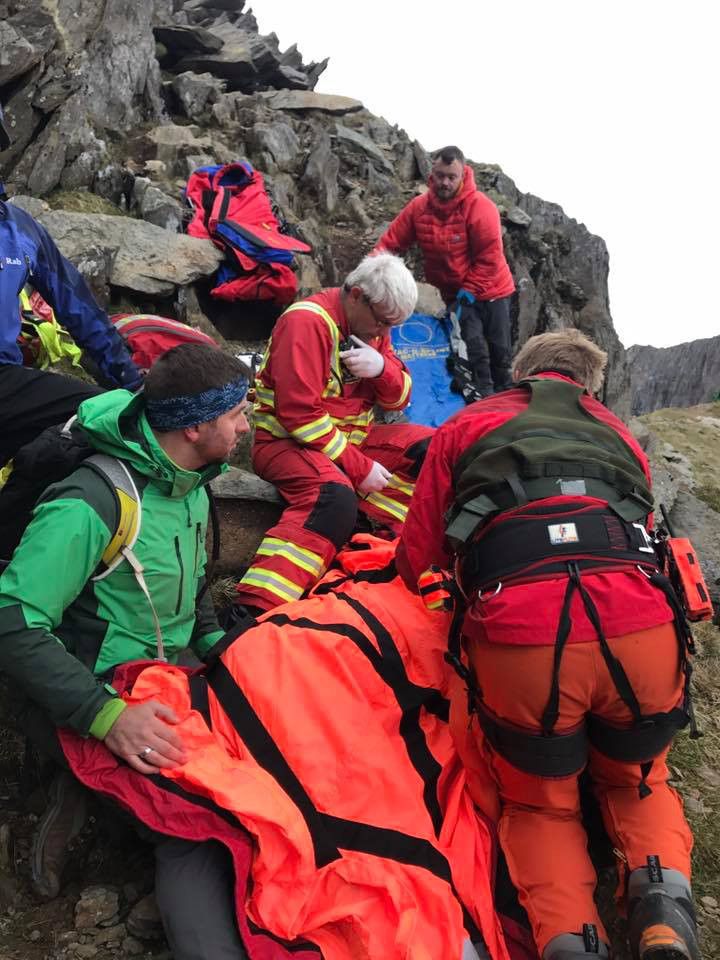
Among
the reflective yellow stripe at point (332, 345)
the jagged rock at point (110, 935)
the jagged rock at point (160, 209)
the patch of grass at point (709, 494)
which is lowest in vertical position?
the jagged rock at point (110, 935)

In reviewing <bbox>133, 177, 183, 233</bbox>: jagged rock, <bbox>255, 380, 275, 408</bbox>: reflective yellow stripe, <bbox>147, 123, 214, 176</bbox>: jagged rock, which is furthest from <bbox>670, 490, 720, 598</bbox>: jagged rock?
<bbox>147, 123, 214, 176</bbox>: jagged rock

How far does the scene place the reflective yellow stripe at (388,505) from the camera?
17.7ft

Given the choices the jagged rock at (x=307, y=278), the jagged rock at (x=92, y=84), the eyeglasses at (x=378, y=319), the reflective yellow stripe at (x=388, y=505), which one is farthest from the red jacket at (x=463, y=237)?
the jagged rock at (x=92, y=84)

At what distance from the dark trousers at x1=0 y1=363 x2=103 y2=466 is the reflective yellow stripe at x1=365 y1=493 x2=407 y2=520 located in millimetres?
2322

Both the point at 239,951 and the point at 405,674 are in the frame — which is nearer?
the point at 239,951

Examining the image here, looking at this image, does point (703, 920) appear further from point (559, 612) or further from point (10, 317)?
point (10, 317)

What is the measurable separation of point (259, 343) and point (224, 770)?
701 centimetres

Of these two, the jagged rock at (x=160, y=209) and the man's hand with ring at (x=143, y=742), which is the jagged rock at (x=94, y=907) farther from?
the jagged rock at (x=160, y=209)

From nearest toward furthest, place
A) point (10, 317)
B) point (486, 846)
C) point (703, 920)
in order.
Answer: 1. point (486, 846)
2. point (703, 920)
3. point (10, 317)

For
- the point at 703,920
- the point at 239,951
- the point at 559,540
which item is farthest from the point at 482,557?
the point at 703,920

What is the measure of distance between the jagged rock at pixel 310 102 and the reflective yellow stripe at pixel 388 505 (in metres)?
15.4

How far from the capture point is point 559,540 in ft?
8.55

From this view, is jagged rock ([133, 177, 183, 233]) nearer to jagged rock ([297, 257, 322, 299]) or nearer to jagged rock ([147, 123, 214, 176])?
jagged rock ([297, 257, 322, 299])

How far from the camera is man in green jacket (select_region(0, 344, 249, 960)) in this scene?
2.57m
